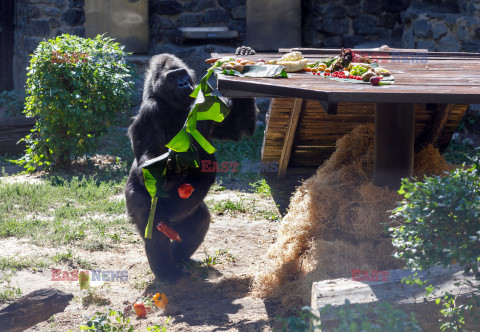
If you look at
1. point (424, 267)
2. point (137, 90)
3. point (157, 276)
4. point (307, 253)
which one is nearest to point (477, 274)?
point (424, 267)

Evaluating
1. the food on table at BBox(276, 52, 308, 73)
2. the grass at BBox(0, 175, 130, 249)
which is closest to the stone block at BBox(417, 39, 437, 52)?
the grass at BBox(0, 175, 130, 249)

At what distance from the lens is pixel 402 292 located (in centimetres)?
252

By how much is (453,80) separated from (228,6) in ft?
18.6

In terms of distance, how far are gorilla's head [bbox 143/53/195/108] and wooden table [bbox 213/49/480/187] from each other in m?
0.65

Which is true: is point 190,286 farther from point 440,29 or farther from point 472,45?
point 472,45

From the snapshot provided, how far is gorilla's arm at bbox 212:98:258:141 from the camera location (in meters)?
3.97

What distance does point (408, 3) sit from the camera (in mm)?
8422

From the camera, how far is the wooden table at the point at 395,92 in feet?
8.55

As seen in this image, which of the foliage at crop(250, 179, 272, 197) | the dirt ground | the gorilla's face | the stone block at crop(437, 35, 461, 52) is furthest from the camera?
the stone block at crop(437, 35, 461, 52)

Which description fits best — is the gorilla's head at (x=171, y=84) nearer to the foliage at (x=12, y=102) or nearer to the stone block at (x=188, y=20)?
the stone block at (x=188, y=20)

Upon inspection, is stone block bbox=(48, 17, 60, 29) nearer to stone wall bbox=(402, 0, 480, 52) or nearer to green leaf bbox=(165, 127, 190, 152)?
stone wall bbox=(402, 0, 480, 52)

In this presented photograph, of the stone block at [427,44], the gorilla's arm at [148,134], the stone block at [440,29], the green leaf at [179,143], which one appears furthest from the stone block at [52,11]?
the green leaf at [179,143]

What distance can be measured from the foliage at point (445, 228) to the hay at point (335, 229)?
0.94m

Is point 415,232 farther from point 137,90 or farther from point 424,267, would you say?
point 137,90
